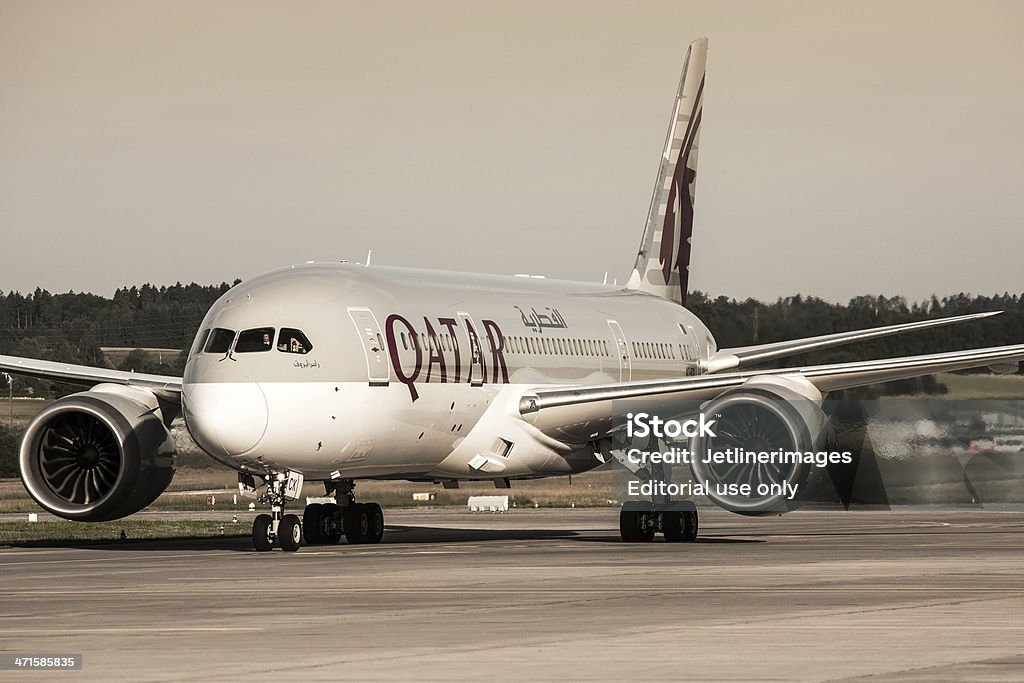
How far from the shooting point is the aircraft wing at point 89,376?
28875 millimetres

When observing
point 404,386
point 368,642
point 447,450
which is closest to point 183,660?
point 368,642

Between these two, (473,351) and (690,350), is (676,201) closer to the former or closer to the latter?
(690,350)

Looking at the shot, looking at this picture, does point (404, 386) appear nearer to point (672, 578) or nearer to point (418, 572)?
point (418, 572)

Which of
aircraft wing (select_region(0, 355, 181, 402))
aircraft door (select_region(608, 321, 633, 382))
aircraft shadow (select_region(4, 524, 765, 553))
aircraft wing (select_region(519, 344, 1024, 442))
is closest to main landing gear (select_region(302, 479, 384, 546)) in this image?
aircraft shadow (select_region(4, 524, 765, 553))

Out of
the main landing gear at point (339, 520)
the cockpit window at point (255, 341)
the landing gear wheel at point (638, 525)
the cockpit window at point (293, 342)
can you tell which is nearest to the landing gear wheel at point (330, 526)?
the main landing gear at point (339, 520)

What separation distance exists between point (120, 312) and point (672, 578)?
3729 inches

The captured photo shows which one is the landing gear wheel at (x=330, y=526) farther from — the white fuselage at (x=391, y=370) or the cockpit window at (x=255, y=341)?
the cockpit window at (x=255, y=341)

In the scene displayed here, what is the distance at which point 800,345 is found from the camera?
115 feet

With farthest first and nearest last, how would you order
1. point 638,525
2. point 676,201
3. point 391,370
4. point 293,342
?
point 676,201 → point 638,525 → point 391,370 → point 293,342

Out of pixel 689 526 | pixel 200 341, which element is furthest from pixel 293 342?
pixel 689 526

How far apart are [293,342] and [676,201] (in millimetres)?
16032

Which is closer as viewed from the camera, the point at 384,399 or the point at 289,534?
the point at 289,534

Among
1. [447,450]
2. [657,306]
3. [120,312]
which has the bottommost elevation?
[447,450]

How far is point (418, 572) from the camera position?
22.0 m
